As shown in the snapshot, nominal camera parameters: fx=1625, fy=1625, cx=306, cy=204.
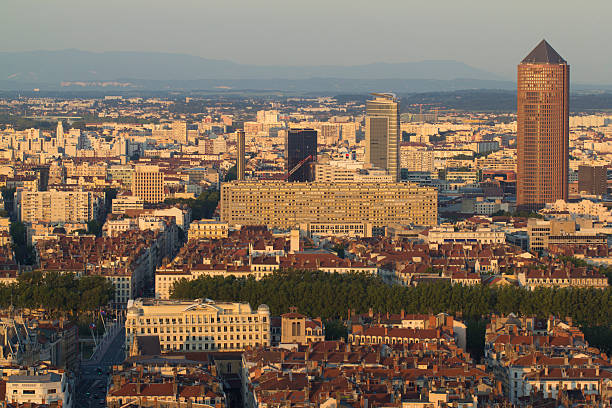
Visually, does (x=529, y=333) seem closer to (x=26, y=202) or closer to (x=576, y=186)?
(x=26, y=202)

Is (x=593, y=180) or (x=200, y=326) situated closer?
(x=200, y=326)

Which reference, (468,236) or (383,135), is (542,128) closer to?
(468,236)

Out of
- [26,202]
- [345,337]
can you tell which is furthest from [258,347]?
[26,202]

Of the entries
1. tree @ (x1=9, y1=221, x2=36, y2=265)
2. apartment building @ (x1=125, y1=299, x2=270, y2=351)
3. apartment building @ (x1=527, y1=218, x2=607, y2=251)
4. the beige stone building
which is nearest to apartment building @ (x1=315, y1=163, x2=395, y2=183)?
apartment building @ (x1=527, y1=218, x2=607, y2=251)

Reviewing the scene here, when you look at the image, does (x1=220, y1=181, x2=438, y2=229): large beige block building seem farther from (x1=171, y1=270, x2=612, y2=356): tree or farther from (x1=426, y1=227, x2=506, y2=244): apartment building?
(x1=171, y1=270, x2=612, y2=356): tree

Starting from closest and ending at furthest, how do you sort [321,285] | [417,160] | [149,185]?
[321,285], [149,185], [417,160]

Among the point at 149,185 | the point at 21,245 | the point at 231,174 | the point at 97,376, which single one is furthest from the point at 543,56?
the point at 97,376
